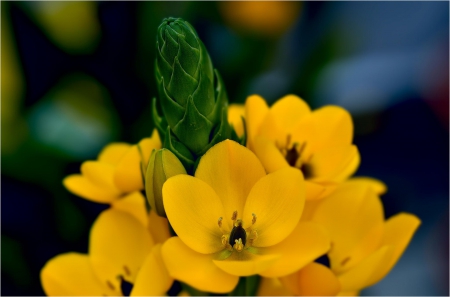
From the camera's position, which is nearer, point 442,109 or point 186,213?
point 186,213

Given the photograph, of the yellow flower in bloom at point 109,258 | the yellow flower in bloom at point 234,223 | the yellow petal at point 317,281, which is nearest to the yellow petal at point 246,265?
the yellow flower in bloom at point 234,223

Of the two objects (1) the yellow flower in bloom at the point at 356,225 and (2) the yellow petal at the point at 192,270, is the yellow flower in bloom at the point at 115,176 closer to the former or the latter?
(2) the yellow petal at the point at 192,270

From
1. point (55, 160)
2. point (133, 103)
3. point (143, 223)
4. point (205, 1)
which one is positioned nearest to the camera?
point (143, 223)

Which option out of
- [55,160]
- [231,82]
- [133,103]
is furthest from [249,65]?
[55,160]

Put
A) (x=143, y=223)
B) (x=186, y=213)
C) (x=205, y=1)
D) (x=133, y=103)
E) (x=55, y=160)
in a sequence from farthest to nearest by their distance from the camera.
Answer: (x=205, y=1)
(x=133, y=103)
(x=55, y=160)
(x=143, y=223)
(x=186, y=213)

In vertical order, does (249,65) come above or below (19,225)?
above

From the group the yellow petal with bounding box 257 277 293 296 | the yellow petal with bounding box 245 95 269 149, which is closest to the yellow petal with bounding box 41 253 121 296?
the yellow petal with bounding box 257 277 293 296

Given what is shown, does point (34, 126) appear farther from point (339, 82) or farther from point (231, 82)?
point (339, 82)
